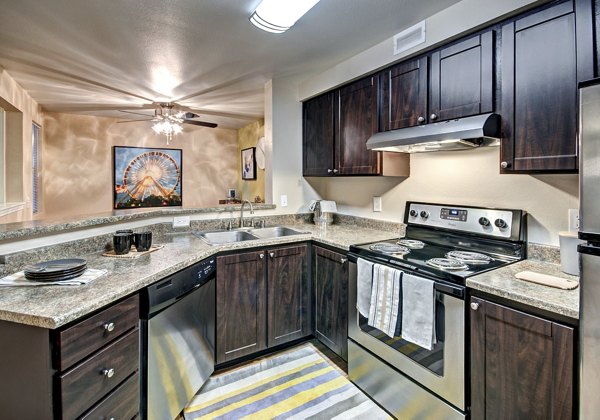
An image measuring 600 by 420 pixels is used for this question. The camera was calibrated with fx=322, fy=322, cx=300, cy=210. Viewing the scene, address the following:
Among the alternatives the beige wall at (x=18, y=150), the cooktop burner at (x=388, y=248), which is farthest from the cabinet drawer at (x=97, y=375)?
the beige wall at (x=18, y=150)

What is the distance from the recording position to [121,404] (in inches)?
51.1

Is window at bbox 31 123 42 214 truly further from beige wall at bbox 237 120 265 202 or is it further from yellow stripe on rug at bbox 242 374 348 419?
yellow stripe on rug at bbox 242 374 348 419

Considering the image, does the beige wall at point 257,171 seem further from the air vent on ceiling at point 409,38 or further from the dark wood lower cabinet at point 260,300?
the air vent on ceiling at point 409,38

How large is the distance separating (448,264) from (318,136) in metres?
1.77

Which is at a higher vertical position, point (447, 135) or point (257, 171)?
point (257, 171)

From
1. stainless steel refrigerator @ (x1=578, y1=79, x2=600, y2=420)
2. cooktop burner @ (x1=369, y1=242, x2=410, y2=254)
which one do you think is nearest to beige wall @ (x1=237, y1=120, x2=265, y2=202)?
cooktop burner @ (x1=369, y1=242, x2=410, y2=254)

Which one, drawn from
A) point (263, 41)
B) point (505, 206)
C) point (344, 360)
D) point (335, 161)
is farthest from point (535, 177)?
Answer: point (263, 41)

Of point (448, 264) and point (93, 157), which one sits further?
point (93, 157)

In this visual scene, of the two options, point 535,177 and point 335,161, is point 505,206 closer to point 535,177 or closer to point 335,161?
point 535,177

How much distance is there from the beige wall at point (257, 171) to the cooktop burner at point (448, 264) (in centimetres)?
370

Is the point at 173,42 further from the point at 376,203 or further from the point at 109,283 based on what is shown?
the point at 376,203

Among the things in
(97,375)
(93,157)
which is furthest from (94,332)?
(93,157)

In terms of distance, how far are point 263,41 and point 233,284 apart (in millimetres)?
1690

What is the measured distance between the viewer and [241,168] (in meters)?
5.92
